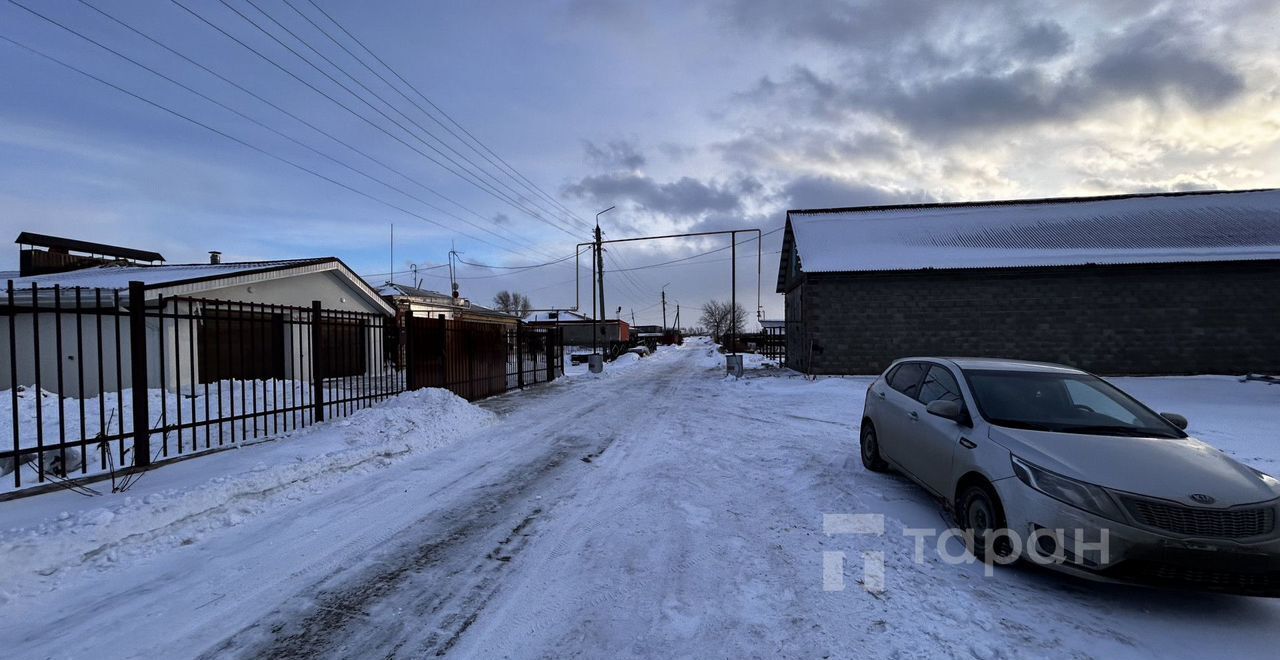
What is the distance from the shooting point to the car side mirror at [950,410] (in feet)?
15.1

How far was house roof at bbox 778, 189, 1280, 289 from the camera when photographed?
61.0 ft

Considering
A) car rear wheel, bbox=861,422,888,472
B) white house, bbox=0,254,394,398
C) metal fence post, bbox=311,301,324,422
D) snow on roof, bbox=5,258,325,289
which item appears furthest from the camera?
snow on roof, bbox=5,258,325,289

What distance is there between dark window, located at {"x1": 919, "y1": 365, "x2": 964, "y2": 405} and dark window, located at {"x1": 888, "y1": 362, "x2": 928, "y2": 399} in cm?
17

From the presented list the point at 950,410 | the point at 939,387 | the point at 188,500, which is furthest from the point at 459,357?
the point at 950,410

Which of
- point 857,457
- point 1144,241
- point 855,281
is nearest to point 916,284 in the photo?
point 855,281

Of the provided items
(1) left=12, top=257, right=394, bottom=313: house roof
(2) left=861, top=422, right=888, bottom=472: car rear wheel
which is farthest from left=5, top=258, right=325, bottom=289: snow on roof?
(2) left=861, top=422, right=888, bottom=472: car rear wheel

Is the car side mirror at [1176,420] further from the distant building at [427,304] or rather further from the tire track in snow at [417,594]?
the distant building at [427,304]

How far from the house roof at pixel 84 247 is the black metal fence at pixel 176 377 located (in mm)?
11700

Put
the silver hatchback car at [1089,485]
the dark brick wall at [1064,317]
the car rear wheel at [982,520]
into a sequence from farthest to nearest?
the dark brick wall at [1064,317] → the car rear wheel at [982,520] → the silver hatchback car at [1089,485]

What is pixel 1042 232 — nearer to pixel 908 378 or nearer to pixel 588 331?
pixel 908 378

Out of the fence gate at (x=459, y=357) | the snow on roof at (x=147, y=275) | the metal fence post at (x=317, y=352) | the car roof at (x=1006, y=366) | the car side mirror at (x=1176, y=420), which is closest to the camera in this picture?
the car side mirror at (x=1176, y=420)

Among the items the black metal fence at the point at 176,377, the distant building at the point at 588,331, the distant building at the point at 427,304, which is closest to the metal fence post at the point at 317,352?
the black metal fence at the point at 176,377

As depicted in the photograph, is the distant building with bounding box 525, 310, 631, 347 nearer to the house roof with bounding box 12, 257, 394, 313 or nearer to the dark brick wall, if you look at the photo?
the house roof with bounding box 12, 257, 394, 313

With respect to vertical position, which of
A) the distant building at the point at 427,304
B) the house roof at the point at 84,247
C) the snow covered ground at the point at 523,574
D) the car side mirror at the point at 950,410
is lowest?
the snow covered ground at the point at 523,574
